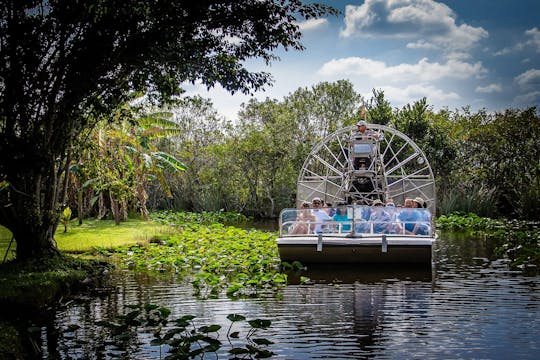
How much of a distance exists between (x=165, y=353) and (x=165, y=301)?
356 cm

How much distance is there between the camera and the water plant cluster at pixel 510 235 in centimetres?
1549

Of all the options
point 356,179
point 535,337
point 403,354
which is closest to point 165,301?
point 403,354

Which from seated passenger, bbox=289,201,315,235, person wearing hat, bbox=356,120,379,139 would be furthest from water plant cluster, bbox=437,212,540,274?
person wearing hat, bbox=356,120,379,139

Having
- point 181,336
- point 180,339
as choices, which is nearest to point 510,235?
point 181,336

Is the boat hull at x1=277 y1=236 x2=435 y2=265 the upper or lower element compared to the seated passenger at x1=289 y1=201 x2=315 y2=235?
lower

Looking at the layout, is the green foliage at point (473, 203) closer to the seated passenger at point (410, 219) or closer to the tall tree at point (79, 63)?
the seated passenger at point (410, 219)

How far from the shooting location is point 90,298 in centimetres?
1191

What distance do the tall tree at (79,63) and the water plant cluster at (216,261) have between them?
10.7ft

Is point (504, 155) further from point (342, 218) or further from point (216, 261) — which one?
point (216, 261)

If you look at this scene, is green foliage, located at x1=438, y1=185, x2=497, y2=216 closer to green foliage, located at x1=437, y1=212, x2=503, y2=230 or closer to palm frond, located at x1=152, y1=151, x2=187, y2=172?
green foliage, located at x1=437, y1=212, x2=503, y2=230

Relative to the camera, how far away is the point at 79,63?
1286cm

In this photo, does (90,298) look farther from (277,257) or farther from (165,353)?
(277,257)

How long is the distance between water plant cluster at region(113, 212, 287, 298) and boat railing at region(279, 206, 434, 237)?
1.10 m

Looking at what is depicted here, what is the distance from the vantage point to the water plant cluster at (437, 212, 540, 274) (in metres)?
15.5
